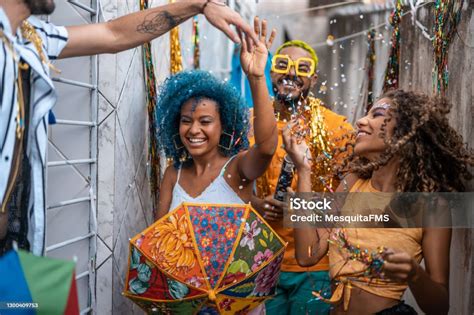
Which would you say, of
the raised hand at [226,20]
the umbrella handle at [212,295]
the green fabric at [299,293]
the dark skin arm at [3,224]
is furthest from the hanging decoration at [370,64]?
the dark skin arm at [3,224]

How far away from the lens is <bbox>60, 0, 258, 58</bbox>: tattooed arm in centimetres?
245

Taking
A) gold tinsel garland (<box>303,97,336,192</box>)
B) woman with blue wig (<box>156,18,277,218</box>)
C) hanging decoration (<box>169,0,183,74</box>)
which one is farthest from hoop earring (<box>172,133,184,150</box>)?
hanging decoration (<box>169,0,183,74</box>)

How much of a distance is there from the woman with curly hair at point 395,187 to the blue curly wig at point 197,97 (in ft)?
2.02

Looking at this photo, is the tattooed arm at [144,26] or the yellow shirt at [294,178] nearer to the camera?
the tattooed arm at [144,26]

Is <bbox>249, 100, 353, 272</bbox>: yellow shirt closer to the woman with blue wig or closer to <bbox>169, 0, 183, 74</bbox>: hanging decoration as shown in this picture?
the woman with blue wig

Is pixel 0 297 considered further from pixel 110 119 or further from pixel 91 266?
pixel 110 119

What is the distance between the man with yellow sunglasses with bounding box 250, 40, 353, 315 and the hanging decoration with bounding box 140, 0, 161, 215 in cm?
60

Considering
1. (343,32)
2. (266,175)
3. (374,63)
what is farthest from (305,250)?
(343,32)

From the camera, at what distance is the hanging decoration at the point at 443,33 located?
111 inches

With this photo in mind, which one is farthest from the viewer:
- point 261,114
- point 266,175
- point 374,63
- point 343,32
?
point 343,32

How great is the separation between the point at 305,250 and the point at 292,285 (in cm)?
64

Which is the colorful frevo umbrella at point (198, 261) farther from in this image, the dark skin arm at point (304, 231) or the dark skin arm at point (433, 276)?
the dark skin arm at point (433, 276)

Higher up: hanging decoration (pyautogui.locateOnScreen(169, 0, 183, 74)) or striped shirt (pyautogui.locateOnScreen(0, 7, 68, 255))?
hanging decoration (pyautogui.locateOnScreen(169, 0, 183, 74))

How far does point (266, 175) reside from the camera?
10.9 feet
